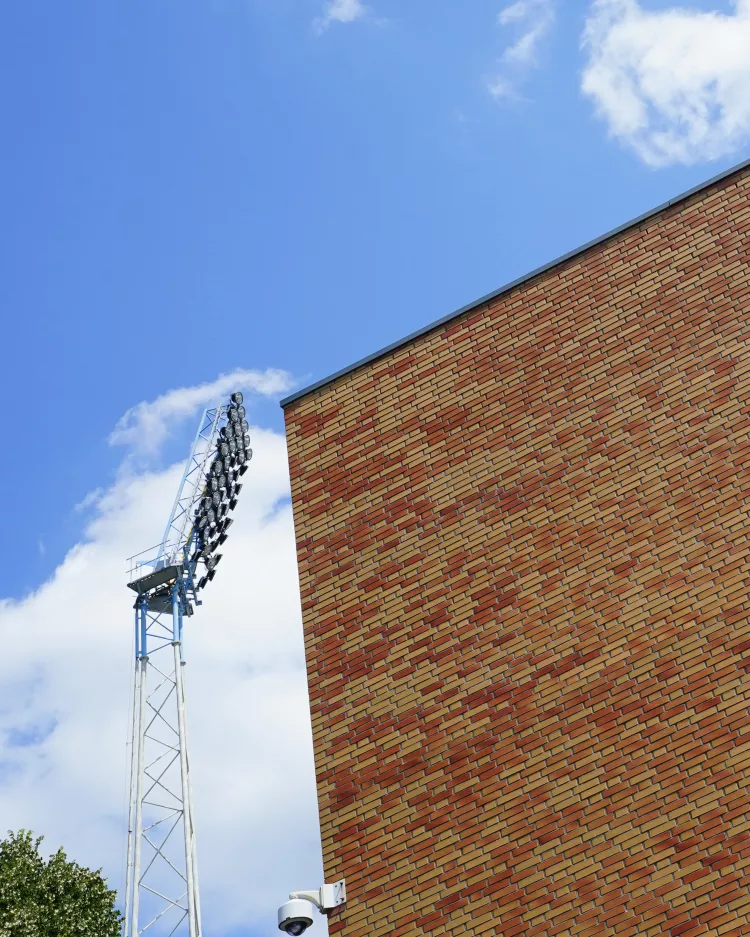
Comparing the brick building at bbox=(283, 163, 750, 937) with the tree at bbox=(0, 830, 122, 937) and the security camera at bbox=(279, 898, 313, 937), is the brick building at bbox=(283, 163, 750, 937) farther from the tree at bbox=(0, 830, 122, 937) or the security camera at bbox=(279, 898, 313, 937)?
the tree at bbox=(0, 830, 122, 937)

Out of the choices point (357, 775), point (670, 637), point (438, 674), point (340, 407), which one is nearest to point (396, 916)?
point (357, 775)

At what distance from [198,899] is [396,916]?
17868mm

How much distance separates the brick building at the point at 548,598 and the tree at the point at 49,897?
2036cm

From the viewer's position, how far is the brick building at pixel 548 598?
10.5 meters

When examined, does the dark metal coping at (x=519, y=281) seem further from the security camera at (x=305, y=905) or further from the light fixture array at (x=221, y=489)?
the light fixture array at (x=221, y=489)

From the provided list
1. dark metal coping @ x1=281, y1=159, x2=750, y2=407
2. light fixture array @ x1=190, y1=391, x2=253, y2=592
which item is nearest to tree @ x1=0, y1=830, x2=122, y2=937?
A: light fixture array @ x1=190, y1=391, x2=253, y2=592

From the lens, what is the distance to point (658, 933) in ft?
32.3

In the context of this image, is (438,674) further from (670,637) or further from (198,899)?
(198,899)

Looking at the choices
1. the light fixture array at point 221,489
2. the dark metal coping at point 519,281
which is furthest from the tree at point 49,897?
the dark metal coping at point 519,281

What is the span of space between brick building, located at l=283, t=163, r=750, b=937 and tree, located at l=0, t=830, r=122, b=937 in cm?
2036

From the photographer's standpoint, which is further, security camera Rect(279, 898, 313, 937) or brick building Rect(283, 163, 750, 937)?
A: security camera Rect(279, 898, 313, 937)

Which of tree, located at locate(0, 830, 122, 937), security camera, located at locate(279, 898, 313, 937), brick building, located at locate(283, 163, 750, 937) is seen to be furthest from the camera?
tree, located at locate(0, 830, 122, 937)

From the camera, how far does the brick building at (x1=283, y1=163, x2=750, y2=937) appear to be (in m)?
10.5

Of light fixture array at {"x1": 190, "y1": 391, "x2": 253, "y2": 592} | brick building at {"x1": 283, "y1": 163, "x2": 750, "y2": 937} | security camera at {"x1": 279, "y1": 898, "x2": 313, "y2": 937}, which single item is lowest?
security camera at {"x1": 279, "y1": 898, "x2": 313, "y2": 937}
